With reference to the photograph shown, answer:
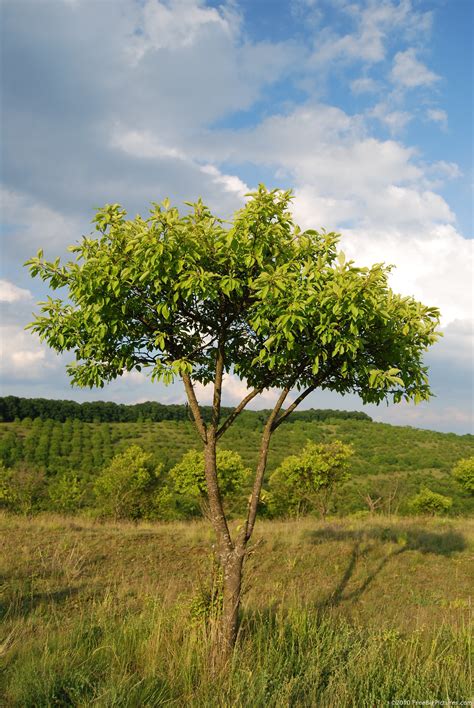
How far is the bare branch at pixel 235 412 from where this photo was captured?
24.2 ft

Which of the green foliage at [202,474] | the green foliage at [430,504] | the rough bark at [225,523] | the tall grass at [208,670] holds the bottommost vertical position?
the green foliage at [430,504]

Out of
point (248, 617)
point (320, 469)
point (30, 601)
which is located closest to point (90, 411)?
point (320, 469)

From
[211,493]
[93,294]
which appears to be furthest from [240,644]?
[93,294]

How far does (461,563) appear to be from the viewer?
588 inches

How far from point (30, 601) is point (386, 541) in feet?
37.9

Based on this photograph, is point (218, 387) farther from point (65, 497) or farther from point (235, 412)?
point (65, 497)

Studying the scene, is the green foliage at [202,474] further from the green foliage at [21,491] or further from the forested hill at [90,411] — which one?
the forested hill at [90,411]

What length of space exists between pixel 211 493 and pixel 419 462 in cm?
8192

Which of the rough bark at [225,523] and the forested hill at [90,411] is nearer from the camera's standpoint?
the rough bark at [225,523]

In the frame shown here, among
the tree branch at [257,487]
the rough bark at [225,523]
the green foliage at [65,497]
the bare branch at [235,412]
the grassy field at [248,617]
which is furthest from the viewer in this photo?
the green foliage at [65,497]

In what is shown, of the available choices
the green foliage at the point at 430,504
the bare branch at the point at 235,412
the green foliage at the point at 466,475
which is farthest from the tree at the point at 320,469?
the bare branch at the point at 235,412

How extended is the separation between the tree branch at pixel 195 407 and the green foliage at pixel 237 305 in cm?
17

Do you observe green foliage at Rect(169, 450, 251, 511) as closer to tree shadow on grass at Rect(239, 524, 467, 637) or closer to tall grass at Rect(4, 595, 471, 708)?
tree shadow on grass at Rect(239, 524, 467, 637)

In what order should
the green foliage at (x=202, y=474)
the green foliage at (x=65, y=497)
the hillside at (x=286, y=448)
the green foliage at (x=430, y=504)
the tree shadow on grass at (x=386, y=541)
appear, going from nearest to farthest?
the tree shadow on grass at (x=386, y=541) < the green foliage at (x=202, y=474) < the green foliage at (x=430, y=504) < the green foliage at (x=65, y=497) < the hillside at (x=286, y=448)
